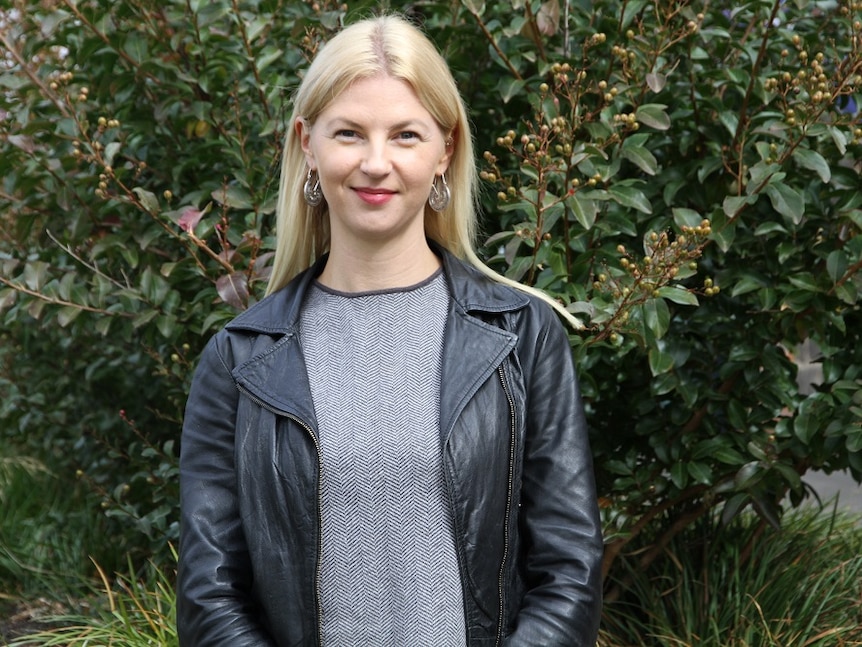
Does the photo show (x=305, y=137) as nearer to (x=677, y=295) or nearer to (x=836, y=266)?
(x=677, y=295)

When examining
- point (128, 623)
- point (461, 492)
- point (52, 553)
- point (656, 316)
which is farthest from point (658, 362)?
point (52, 553)

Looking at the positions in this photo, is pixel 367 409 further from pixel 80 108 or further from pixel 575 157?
pixel 80 108

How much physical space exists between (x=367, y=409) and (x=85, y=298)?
1.66m

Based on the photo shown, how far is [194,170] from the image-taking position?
12.4ft

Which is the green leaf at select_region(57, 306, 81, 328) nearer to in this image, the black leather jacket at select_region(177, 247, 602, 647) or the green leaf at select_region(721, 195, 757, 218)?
the black leather jacket at select_region(177, 247, 602, 647)

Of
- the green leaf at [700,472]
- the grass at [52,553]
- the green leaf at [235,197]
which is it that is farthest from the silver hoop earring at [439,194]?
the grass at [52,553]

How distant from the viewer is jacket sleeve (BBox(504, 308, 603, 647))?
79.9 inches

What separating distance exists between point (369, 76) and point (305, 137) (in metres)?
0.23

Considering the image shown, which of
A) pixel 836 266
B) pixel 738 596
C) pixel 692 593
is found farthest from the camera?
pixel 692 593

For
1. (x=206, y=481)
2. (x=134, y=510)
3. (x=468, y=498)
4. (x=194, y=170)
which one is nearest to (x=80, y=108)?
(x=194, y=170)

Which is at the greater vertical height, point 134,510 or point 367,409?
point 367,409

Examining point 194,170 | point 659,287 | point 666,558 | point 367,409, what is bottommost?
point 666,558

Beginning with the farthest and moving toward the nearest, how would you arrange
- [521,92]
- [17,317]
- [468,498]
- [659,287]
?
[17,317], [521,92], [659,287], [468,498]

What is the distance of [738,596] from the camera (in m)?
3.75
